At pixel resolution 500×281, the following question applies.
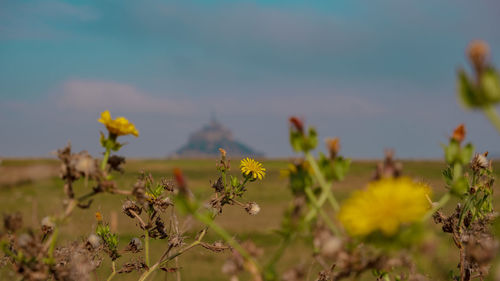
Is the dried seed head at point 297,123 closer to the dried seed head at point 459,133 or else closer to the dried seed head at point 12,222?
the dried seed head at point 459,133

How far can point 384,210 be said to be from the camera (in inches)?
38.7

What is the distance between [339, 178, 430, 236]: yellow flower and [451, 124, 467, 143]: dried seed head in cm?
38

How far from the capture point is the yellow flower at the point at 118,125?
1392mm

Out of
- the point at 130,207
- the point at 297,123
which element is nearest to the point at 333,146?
the point at 297,123

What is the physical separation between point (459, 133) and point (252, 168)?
156 centimetres

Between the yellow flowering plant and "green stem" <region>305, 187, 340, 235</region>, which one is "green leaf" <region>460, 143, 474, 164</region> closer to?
"green stem" <region>305, 187, 340, 235</region>

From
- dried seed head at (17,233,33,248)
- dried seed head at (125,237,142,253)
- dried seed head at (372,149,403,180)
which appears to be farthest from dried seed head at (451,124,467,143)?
dried seed head at (125,237,142,253)

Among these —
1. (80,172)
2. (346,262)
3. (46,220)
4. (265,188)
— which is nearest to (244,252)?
(346,262)

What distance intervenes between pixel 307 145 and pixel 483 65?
479mm

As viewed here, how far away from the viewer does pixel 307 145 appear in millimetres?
1227

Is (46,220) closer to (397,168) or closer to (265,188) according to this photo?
(397,168)

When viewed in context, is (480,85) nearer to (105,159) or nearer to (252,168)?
(105,159)

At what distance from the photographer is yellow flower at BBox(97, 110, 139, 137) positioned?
54.8 inches

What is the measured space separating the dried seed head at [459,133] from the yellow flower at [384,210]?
0.38m
